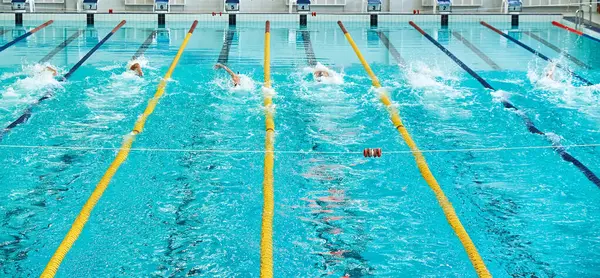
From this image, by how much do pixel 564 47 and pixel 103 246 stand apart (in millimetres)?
8491

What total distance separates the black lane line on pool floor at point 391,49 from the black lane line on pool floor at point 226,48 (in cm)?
219

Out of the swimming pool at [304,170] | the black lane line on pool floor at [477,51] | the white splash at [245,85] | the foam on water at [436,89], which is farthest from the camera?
the black lane line on pool floor at [477,51]

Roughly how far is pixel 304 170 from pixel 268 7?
31.6 feet

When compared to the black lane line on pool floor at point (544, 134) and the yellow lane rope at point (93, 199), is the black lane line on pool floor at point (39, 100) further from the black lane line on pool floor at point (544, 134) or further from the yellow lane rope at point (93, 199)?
the black lane line on pool floor at point (544, 134)

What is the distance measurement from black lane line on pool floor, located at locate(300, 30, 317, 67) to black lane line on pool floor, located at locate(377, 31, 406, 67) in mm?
1068

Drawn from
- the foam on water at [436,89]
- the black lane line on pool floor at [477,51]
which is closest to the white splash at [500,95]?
the foam on water at [436,89]

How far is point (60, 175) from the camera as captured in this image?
5.05 metres

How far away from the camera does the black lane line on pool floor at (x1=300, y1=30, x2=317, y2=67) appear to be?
9.26 meters

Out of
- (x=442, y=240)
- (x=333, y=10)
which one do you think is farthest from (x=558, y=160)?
(x=333, y=10)

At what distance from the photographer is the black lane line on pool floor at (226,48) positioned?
30.9ft

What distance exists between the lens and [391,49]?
10.4 m

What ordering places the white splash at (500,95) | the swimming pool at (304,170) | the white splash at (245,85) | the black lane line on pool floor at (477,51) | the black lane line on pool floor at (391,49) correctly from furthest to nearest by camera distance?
the black lane line on pool floor at (391,49) → the black lane line on pool floor at (477,51) → the white splash at (245,85) → the white splash at (500,95) → the swimming pool at (304,170)

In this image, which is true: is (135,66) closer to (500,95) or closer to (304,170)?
(304,170)

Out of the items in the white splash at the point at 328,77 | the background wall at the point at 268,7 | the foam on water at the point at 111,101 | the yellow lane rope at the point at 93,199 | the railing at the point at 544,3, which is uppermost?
the railing at the point at 544,3
